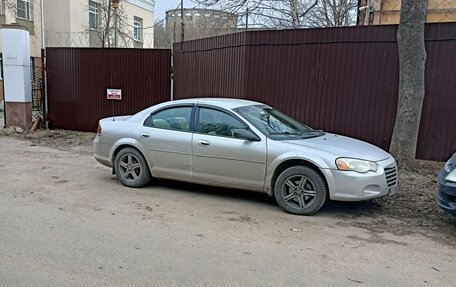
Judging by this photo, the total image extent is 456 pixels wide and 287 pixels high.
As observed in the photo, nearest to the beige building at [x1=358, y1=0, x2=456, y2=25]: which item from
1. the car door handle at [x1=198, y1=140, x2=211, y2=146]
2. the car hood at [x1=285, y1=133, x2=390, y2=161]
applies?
the car hood at [x1=285, y1=133, x2=390, y2=161]

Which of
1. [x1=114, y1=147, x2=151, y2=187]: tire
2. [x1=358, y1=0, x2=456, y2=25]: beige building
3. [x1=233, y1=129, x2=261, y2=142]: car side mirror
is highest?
[x1=358, y1=0, x2=456, y2=25]: beige building

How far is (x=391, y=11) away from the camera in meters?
11.6

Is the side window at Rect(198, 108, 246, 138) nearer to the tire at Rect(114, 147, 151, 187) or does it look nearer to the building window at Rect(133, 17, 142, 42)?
the tire at Rect(114, 147, 151, 187)

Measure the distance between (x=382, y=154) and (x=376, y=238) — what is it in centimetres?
142

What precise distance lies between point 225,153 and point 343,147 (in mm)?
1623

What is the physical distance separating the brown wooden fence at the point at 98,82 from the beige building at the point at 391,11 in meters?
5.84

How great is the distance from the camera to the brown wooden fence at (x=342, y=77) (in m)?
8.50

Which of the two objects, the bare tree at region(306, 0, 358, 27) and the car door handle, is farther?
the bare tree at region(306, 0, 358, 27)

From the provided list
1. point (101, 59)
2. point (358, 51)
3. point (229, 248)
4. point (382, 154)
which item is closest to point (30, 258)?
point (229, 248)

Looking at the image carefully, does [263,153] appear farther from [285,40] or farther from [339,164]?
[285,40]

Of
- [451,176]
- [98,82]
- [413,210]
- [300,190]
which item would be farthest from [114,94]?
[451,176]

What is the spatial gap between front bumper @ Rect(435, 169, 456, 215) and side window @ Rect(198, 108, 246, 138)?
103 inches

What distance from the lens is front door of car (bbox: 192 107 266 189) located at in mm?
5857

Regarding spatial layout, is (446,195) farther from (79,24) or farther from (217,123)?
(79,24)
